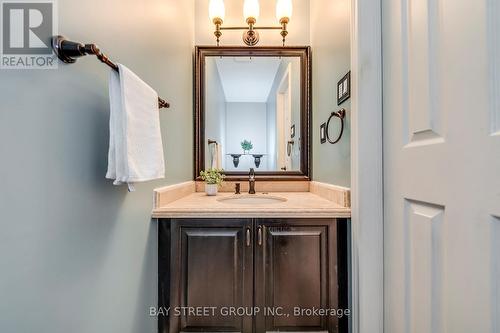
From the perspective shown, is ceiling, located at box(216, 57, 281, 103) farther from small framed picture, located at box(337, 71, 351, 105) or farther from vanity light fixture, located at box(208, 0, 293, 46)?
small framed picture, located at box(337, 71, 351, 105)

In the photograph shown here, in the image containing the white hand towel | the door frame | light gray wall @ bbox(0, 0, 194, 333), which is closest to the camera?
light gray wall @ bbox(0, 0, 194, 333)

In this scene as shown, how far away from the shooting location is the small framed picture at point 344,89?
1.05 meters

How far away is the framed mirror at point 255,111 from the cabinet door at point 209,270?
0.68 m

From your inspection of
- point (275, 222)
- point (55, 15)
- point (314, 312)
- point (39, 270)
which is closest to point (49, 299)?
point (39, 270)

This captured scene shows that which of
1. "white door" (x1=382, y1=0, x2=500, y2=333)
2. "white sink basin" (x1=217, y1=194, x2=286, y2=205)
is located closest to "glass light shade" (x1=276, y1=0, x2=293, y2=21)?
"white door" (x1=382, y1=0, x2=500, y2=333)

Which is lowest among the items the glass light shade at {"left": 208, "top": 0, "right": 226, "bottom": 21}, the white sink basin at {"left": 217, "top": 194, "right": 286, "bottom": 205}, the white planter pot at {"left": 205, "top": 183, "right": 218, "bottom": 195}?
the white sink basin at {"left": 217, "top": 194, "right": 286, "bottom": 205}

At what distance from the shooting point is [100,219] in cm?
75

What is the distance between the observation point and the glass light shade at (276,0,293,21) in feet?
5.40

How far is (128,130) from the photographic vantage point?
0.73 metres

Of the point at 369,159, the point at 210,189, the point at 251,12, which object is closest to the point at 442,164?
the point at 369,159

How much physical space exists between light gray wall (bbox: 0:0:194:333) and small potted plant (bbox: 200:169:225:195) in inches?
21.4

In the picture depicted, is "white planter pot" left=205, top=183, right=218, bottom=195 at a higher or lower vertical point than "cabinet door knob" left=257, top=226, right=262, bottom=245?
higher

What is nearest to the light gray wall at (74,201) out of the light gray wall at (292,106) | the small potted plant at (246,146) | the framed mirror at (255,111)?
the framed mirror at (255,111)

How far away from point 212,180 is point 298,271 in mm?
789
